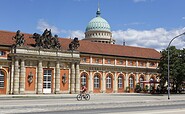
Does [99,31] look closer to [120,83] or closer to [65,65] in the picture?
[120,83]

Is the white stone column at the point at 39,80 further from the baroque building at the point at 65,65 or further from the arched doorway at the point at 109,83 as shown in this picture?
the arched doorway at the point at 109,83

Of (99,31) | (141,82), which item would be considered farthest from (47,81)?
(99,31)

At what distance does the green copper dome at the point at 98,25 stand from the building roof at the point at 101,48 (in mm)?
25935

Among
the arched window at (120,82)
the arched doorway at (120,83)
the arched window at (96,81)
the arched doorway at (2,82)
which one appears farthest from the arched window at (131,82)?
the arched doorway at (2,82)

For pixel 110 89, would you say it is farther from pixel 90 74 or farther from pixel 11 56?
pixel 11 56

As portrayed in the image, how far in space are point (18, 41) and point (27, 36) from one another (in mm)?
6747

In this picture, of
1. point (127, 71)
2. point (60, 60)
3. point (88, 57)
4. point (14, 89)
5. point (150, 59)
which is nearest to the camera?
point (14, 89)

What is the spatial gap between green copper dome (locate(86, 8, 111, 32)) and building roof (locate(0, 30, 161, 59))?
25.9 m

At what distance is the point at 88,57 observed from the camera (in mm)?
62031

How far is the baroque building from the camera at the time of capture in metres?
52.1

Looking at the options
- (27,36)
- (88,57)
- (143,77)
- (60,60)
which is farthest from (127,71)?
(27,36)

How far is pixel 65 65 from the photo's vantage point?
5794 centimetres

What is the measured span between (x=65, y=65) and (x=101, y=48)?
12.2 m

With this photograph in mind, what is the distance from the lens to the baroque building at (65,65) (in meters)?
52.1
